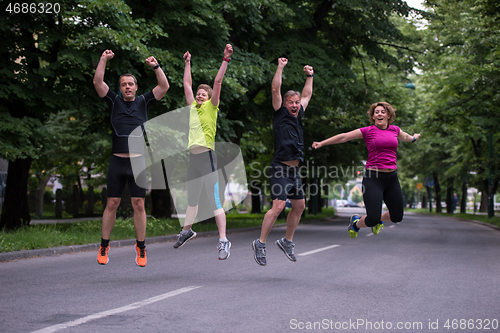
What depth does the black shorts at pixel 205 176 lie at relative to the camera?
6.09 m

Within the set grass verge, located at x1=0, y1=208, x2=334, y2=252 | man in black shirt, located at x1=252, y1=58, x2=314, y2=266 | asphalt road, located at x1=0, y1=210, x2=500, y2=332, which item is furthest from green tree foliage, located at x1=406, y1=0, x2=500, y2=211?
man in black shirt, located at x1=252, y1=58, x2=314, y2=266

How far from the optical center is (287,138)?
235 inches

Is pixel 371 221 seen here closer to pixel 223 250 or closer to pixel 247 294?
pixel 247 294

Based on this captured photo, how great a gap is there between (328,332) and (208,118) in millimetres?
2785

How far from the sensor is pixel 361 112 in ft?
73.1

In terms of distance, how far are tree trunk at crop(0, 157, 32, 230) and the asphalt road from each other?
19.7ft

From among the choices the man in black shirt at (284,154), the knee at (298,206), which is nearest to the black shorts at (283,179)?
the man in black shirt at (284,154)

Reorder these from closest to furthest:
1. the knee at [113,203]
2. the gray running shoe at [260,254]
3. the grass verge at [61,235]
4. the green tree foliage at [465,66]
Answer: the knee at [113,203] < the gray running shoe at [260,254] < the grass verge at [61,235] < the green tree foliage at [465,66]

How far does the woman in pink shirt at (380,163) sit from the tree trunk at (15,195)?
40.7 ft

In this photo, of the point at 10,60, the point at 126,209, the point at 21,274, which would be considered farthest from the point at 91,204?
the point at 21,274

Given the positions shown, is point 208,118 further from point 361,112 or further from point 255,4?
point 361,112

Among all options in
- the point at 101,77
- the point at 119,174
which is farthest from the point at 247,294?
the point at 101,77

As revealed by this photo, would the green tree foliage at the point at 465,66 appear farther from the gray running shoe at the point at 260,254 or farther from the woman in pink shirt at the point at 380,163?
the gray running shoe at the point at 260,254

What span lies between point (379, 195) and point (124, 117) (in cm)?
327
